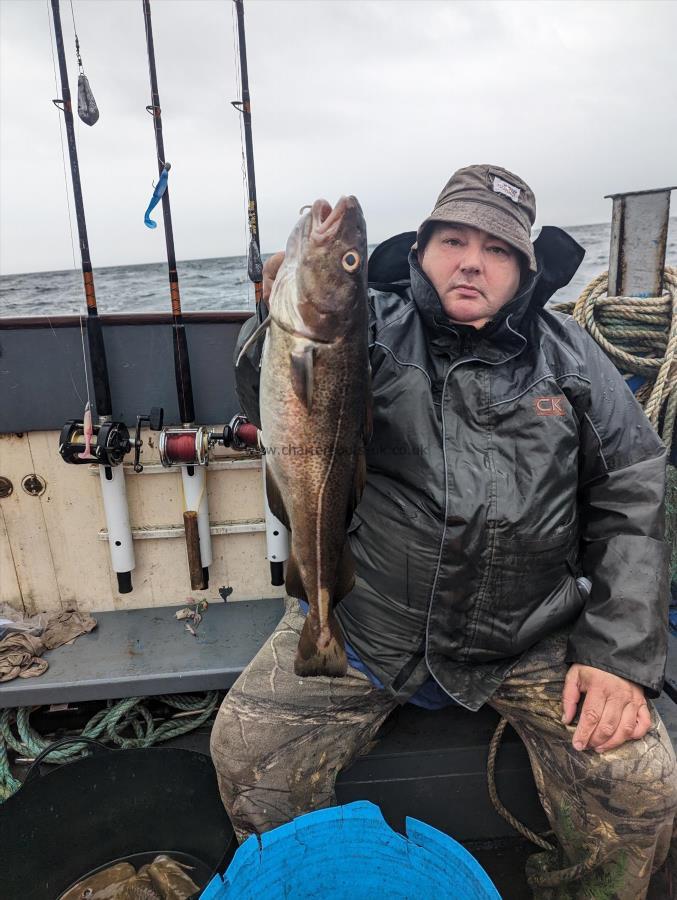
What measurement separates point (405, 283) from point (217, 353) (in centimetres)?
130

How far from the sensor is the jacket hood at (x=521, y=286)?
237 centimetres

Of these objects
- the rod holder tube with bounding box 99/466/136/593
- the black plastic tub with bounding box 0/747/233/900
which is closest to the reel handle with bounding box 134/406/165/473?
the rod holder tube with bounding box 99/466/136/593

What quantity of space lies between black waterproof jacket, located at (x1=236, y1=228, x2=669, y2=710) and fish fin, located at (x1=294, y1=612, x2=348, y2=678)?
Answer: 13.3 inches

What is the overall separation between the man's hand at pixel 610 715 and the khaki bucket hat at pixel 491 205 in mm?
1650

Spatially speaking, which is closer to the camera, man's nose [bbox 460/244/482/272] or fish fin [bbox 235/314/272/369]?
fish fin [bbox 235/314/272/369]

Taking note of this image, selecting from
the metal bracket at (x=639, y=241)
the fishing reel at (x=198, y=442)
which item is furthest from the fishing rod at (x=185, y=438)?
the metal bracket at (x=639, y=241)

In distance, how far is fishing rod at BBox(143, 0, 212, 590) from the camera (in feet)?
10.6

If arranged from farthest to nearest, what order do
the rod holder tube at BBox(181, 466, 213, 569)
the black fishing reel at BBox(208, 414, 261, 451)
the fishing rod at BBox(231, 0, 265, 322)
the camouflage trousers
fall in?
the rod holder tube at BBox(181, 466, 213, 569) < the fishing rod at BBox(231, 0, 265, 322) < the black fishing reel at BBox(208, 414, 261, 451) < the camouflage trousers

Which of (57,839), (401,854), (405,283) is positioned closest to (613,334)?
(405,283)

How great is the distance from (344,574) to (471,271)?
130 cm

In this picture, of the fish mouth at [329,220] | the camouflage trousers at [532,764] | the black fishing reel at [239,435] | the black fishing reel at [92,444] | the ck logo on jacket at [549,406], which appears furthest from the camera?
the black fishing reel at [239,435]

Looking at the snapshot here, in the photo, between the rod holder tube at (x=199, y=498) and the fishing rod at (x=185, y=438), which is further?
the rod holder tube at (x=199, y=498)

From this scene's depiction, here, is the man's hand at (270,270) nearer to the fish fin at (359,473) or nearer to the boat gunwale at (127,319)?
the fish fin at (359,473)

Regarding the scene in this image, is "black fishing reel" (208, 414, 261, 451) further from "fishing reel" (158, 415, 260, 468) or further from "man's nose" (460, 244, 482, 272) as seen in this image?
"man's nose" (460, 244, 482, 272)
